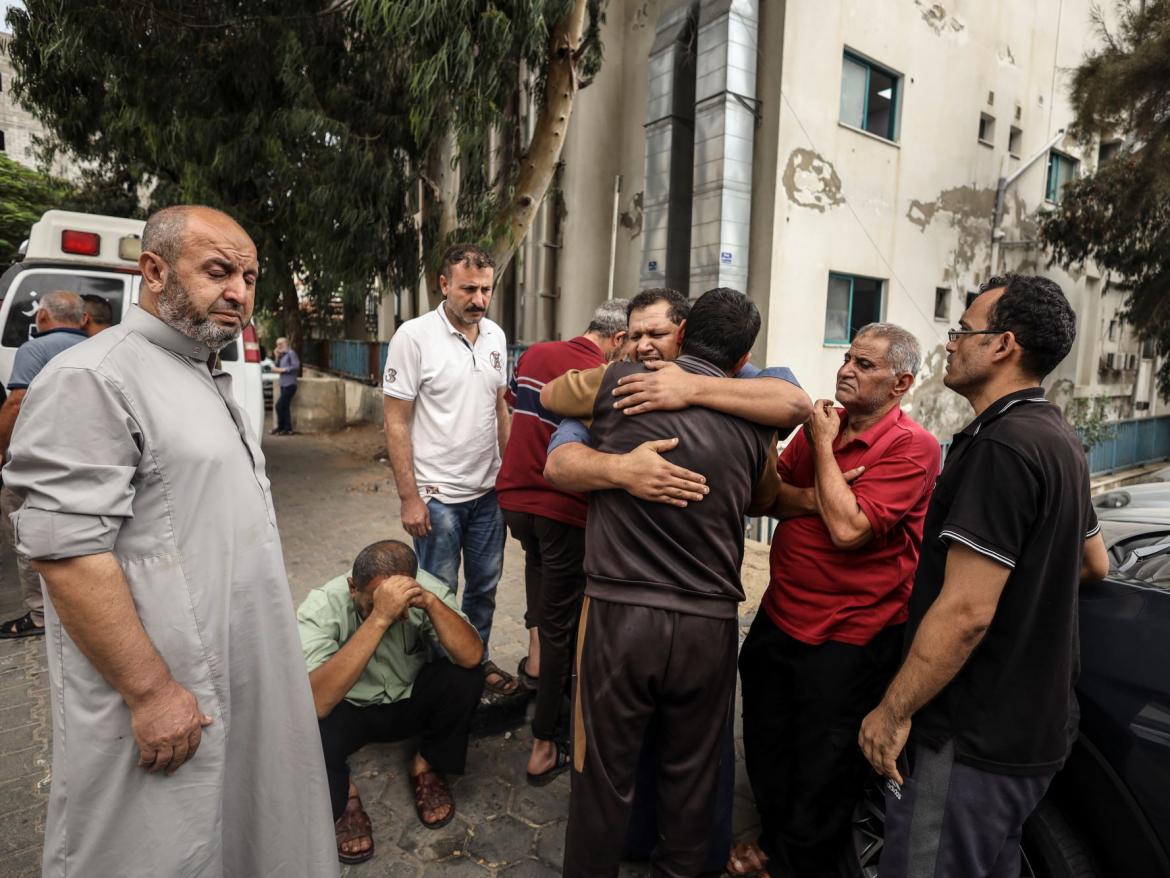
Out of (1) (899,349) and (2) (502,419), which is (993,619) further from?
(2) (502,419)

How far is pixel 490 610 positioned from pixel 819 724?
1857mm

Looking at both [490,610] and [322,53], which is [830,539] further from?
[322,53]

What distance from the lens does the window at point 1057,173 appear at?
43.5 feet

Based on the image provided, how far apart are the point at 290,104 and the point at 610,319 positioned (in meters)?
7.18

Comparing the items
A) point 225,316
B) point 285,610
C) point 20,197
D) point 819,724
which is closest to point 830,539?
point 819,724

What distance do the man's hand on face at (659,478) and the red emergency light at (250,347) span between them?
18.2 ft

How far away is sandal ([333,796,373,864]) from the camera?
249 centimetres

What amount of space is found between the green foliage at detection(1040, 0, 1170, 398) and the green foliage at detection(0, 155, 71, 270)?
993 inches

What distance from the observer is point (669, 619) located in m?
1.94

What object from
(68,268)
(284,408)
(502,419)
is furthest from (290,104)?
(502,419)

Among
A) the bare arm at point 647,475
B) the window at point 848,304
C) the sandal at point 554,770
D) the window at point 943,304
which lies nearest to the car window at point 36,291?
the sandal at point 554,770

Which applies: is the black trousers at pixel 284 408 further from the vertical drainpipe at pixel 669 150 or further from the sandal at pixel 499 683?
the sandal at pixel 499 683

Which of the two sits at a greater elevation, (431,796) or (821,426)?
(821,426)

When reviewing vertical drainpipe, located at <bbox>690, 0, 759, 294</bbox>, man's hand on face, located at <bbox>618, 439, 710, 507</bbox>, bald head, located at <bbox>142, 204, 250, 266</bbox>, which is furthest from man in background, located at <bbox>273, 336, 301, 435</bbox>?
man's hand on face, located at <bbox>618, 439, 710, 507</bbox>
